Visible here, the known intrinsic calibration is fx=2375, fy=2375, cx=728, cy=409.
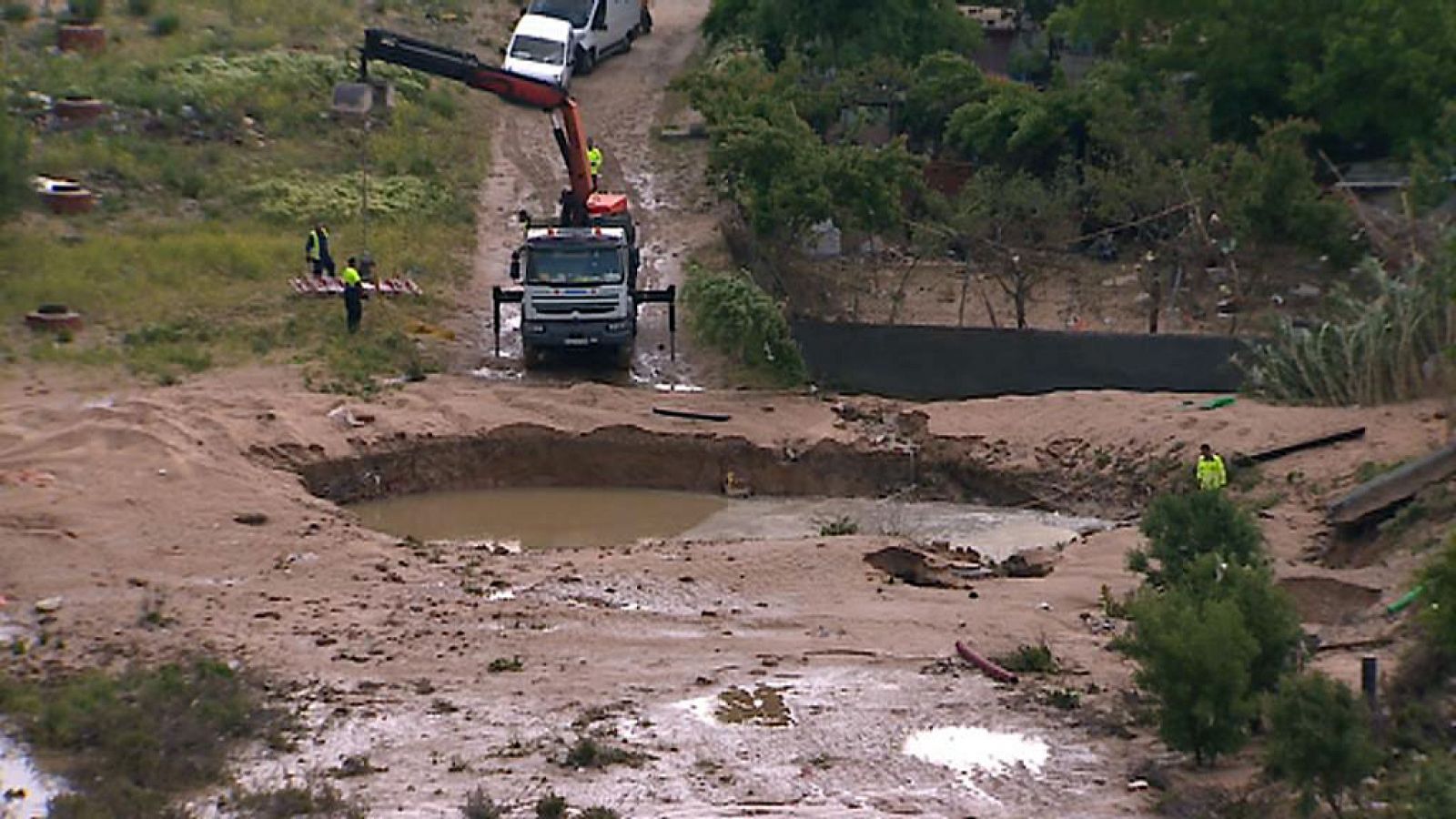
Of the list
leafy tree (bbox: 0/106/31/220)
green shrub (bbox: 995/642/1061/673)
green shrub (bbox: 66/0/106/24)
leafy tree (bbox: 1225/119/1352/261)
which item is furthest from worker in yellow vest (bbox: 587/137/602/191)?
green shrub (bbox: 995/642/1061/673)

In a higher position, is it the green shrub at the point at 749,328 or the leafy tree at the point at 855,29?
the leafy tree at the point at 855,29

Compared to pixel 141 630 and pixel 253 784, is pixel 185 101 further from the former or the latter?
pixel 253 784

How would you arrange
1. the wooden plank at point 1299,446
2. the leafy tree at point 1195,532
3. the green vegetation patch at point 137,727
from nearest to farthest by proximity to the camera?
the green vegetation patch at point 137,727 < the leafy tree at point 1195,532 < the wooden plank at point 1299,446

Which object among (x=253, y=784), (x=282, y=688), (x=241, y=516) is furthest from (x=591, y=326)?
(x=253, y=784)

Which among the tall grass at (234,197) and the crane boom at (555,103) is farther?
the crane boom at (555,103)

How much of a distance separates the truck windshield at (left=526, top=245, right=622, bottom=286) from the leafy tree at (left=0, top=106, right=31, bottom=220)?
9100mm

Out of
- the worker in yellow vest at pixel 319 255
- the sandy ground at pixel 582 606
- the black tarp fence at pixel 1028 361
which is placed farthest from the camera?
the worker in yellow vest at pixel 319 255

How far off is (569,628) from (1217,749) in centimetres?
771

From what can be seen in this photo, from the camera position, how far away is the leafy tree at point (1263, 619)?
20.7 meters

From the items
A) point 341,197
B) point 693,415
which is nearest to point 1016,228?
point 693,415

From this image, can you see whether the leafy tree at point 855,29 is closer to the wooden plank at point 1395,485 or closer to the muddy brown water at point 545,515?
the muddy brown water at point 545,515

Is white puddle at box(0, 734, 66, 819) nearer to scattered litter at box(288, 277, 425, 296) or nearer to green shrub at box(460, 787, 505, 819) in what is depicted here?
green shrub at box(460, 787, 505, 819)

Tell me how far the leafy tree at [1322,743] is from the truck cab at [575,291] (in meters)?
18.0

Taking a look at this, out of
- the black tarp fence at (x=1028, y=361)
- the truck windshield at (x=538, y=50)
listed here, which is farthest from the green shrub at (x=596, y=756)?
the truck windshield at (x=538, y=50)
